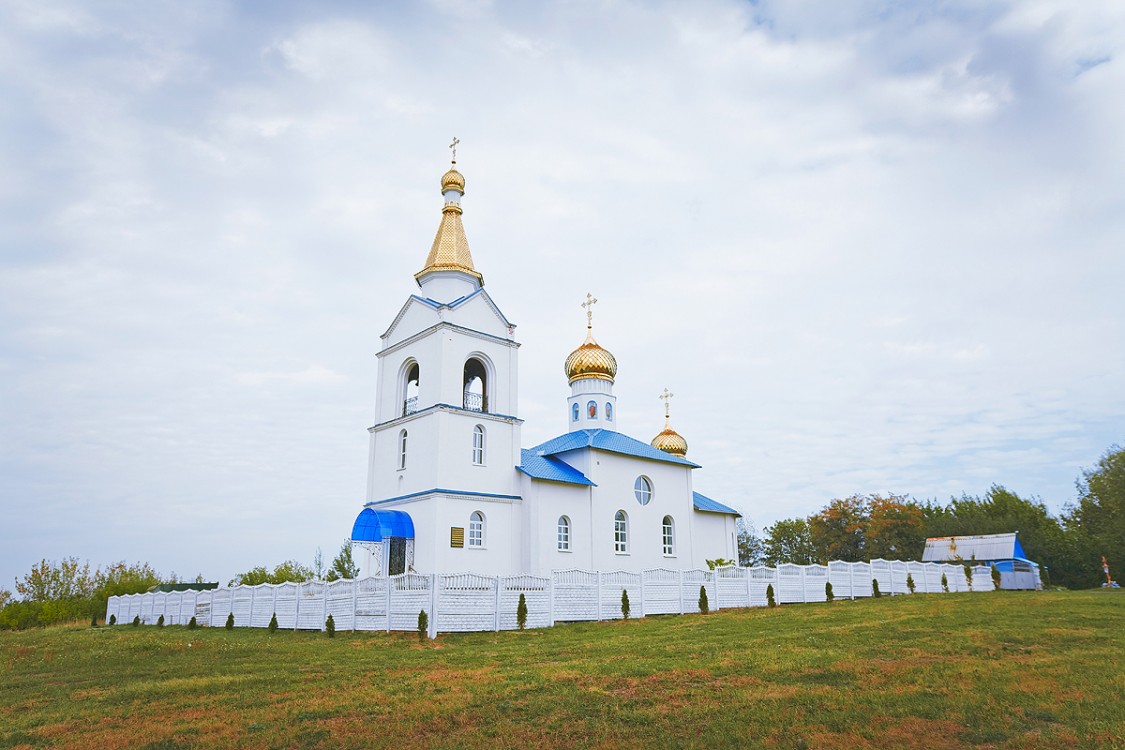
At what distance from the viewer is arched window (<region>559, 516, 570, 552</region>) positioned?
26369 millimetres

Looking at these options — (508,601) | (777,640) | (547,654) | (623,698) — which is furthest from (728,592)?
(623,698)

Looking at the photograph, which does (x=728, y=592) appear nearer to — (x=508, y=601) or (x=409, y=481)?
(x=508, y=601)

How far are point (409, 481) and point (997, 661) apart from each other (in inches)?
704

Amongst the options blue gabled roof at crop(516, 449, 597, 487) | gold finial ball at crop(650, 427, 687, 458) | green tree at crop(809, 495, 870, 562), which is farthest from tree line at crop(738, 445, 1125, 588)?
blue gabled roof at crop(516, 449, 597, 487)

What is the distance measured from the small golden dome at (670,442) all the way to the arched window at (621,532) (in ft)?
29.5

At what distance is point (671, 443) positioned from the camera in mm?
38031

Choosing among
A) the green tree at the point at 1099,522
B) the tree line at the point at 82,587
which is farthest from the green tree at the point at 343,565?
the green tree at the point at 1099,522

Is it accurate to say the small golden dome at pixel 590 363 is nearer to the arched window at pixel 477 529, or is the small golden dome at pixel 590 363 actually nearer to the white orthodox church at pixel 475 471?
the white orthodox church at pixel 475 471

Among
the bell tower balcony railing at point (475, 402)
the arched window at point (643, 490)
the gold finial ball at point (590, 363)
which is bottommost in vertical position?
the arched window at point (643, 490)

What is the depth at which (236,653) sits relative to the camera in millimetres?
14938

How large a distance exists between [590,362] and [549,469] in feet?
26.2

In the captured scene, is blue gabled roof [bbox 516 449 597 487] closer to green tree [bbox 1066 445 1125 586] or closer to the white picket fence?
the white picket fence

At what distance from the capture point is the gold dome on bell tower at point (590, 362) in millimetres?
33562

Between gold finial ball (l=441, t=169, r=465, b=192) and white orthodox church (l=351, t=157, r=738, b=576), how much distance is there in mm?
54
